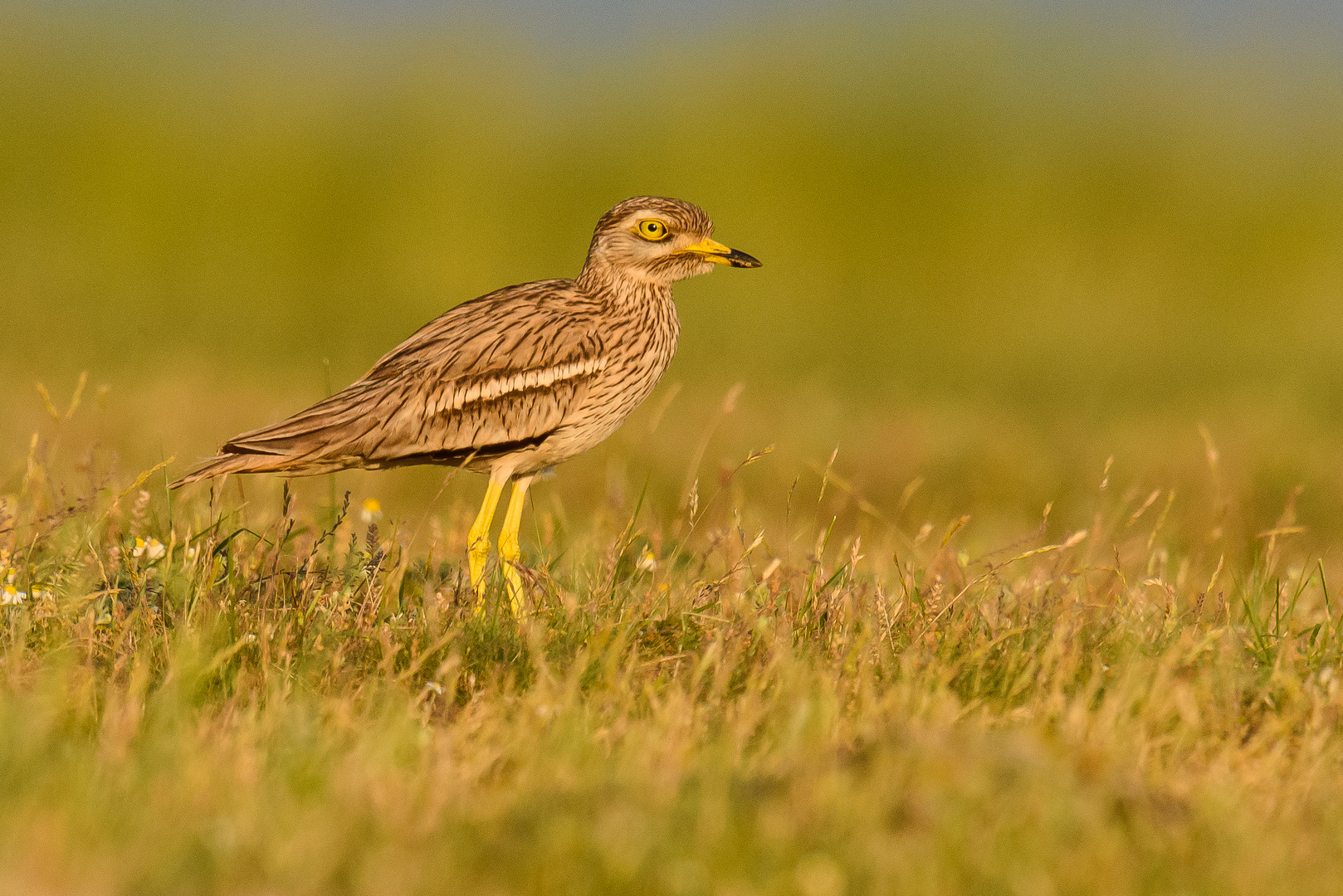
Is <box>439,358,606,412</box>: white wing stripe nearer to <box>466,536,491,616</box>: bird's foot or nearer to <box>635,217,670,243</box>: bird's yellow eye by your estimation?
<box>466,536,491,616</box>: bird's foot

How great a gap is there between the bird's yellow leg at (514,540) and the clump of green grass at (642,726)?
0.13 m

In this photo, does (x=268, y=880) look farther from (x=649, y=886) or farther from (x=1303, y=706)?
(x=1303, y=706)

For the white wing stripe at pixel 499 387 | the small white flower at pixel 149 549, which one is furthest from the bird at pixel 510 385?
the small white flower at pixel 149 549

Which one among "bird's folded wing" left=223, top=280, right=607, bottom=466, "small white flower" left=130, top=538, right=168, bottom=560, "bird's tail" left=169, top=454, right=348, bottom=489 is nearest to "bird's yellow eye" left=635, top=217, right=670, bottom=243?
"bird's folded wing" left=223, top=280, right=607, bottom=466

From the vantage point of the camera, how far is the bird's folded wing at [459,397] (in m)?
5.61

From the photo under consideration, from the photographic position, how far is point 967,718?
4.12 meters

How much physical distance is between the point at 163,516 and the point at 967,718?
12.5 ft

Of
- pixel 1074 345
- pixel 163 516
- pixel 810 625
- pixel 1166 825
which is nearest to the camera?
pixel 1166 825

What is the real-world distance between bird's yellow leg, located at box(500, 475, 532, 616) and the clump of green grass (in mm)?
135

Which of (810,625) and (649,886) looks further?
(810,625)

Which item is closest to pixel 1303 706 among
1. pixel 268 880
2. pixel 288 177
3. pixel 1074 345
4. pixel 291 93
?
pixel 268 880

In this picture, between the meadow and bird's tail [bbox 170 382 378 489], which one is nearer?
the meadow

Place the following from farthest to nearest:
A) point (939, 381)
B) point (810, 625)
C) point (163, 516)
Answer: point (939, 381) < point (163, 516) < point (810, 625)

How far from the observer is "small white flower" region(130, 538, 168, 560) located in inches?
198
